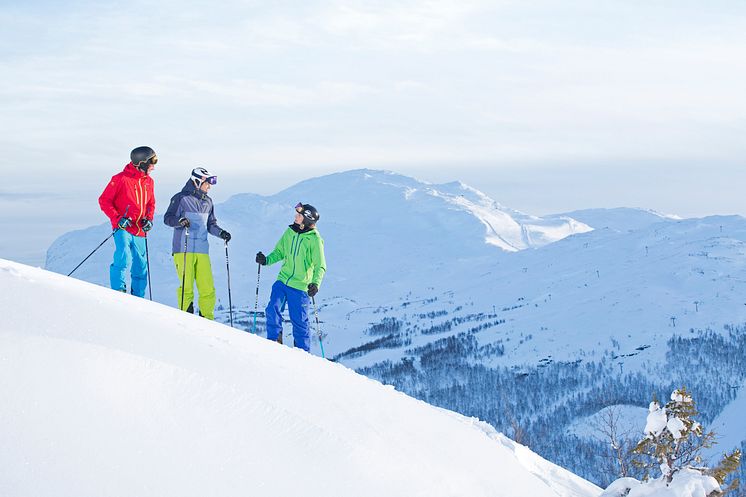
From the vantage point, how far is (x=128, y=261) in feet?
34.2

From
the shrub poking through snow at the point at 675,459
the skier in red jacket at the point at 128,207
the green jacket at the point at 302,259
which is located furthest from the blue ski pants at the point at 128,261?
the shrub poking through snow at the point at 675,459

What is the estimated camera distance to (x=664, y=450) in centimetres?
790

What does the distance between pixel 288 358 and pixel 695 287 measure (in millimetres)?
205579

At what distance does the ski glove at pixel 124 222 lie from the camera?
1027cm

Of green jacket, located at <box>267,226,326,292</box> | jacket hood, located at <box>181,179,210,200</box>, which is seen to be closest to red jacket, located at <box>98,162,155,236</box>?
jacket hood, located at <box>181,179,210,200</box>

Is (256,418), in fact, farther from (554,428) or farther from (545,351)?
(545,351)

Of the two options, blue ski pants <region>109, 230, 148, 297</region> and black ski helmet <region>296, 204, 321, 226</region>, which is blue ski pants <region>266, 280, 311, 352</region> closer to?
black ski helmet <region>296, 204, 321, 226</region>

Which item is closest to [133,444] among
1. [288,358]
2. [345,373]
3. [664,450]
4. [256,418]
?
[256,418]

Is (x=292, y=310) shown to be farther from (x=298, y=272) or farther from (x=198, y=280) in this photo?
(x=198, y=280)

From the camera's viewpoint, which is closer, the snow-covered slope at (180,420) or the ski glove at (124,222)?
the snow-covered slope at (180,420)

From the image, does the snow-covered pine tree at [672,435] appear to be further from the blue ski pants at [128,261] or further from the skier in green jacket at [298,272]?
the blue ski pants at [128,261]

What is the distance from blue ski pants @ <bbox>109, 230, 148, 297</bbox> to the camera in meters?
10.4

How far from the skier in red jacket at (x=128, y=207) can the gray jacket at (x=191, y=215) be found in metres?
0.39

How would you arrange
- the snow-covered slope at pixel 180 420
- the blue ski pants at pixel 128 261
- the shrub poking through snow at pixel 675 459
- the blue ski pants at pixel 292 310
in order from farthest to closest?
1. the blue ski pants at pixel 128 261
2. the blue ski pants at pixel 292 310
3. the shrub poking through snow at pixel 675 459
4. the snow-covered slope at pixel 180 420
